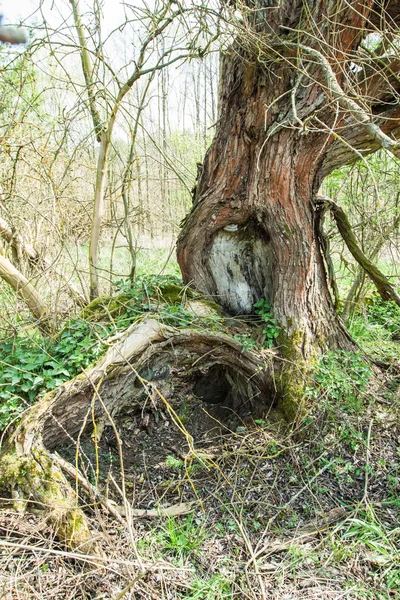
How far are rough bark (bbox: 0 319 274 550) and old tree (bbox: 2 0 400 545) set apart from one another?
0.04 feet

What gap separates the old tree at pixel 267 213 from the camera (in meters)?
2.98

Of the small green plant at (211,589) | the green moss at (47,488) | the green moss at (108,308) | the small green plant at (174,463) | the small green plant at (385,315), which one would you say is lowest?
the small green plant at (211,589)

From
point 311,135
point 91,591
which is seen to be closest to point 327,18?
point 311,135

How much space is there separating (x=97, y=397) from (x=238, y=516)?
4.70 feet

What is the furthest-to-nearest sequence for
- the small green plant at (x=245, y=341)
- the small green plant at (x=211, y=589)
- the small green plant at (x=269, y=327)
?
the small green plant at (x=269, y=327), the small green plant at (x=245, y=341), the small green plant at (x=211, y=589)

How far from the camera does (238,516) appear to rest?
119 inches

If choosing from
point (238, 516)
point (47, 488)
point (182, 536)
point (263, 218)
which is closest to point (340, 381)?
point (238, 516)

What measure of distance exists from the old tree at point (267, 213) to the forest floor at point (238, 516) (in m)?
0.33

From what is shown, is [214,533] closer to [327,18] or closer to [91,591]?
[91,591]

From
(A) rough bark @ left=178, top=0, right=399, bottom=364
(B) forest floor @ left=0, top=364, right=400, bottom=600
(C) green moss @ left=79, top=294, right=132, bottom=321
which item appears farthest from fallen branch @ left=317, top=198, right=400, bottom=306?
(C) green moss @ left=79, top=294, right=132, bottom=321

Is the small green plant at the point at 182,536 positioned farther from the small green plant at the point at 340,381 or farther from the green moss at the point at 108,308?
the green moss at the point at 108,308

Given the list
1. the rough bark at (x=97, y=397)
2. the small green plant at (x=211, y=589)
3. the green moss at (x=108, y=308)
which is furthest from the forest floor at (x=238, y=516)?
the green moss at (x=108, y=308)

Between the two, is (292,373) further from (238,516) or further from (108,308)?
(108,308)

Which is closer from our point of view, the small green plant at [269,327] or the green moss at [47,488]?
the green moss at [47,488]
